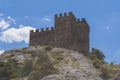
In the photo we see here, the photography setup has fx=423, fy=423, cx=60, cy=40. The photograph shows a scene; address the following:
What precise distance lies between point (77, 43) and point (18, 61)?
45.1 ft

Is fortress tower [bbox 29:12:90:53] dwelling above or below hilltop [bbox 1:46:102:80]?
above

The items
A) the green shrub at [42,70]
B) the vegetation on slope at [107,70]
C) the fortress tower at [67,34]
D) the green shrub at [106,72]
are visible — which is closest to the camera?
the green shrub at [42,70]

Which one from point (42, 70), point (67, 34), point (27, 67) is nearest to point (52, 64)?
point (42, 70)

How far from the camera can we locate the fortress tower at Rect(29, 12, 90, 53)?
302 feet

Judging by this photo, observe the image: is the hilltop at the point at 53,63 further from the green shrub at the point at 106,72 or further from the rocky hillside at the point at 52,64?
the green shrub at the point at 106,72

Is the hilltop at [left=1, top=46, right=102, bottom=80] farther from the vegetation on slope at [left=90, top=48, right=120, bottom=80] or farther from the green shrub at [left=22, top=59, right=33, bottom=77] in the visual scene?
the vegetation on slope at [left=90, top=48, right=120, bottom=80]

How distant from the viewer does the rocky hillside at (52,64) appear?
75.6 m

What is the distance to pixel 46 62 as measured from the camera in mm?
78875

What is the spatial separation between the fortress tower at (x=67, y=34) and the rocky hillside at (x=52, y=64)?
2.89m

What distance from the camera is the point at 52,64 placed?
7994 centimetres

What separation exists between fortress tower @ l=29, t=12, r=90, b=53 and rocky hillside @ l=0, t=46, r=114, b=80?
114 inches

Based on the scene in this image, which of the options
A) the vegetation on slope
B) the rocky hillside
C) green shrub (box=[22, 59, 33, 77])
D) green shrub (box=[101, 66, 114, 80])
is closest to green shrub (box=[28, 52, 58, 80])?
the rocky hillside

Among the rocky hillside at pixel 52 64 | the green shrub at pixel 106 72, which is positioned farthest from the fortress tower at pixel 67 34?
the green shrub at pixel 106 72

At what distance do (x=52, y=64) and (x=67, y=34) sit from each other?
46.5ft
